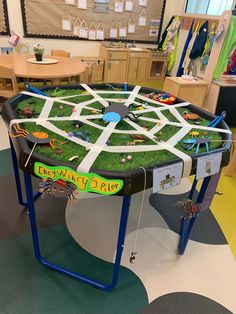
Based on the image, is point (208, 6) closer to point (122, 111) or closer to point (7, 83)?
point (7, 83)

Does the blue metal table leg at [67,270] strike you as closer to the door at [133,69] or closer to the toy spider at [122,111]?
the toy spider at [122,111]

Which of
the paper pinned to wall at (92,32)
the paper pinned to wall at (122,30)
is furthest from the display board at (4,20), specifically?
the paper pinned to wall at (122,30)

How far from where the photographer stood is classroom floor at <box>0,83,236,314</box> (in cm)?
129

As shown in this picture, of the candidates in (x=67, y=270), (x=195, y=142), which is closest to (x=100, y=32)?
(x=195, y=142)

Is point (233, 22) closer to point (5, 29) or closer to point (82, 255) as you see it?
point (82, 255)

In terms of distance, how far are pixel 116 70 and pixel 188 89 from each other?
2.47 metres

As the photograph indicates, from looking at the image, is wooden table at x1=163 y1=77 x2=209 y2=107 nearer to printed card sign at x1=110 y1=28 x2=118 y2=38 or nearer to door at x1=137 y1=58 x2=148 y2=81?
door at x1=137 y1=58 x2=148 y2=81

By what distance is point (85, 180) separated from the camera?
941 millimetres

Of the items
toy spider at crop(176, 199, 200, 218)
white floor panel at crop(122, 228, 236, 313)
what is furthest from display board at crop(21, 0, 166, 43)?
toy spider at crop(176, 199, 200, 218)

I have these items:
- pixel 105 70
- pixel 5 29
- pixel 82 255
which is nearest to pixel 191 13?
pixel 105 70

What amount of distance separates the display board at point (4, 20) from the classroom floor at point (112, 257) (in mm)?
3568

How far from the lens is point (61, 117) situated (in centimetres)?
140

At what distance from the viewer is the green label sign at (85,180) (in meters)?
0.93

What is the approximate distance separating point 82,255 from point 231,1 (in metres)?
4.70
